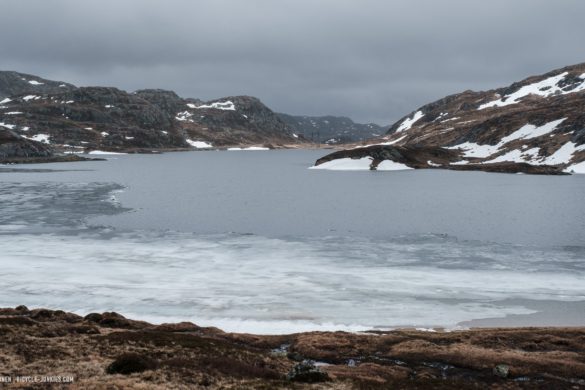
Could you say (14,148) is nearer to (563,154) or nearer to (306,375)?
(563,154)

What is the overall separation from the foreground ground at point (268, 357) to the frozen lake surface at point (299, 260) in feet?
11.0

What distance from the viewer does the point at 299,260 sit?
141 feet

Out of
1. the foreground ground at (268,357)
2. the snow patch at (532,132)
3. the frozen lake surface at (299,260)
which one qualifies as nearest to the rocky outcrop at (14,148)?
the frozen lake surface at (299,260)

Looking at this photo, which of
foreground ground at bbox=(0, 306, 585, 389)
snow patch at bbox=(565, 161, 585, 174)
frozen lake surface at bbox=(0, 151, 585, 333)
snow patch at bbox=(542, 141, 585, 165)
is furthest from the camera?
snow patch at bbox=(542, 141, 585, 165)

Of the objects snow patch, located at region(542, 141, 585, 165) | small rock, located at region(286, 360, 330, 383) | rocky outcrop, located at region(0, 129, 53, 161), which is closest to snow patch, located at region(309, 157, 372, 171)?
snow patch, located at region(542, 141, 585, 165)

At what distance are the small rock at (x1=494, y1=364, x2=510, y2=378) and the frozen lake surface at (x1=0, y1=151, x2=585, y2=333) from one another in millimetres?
7726

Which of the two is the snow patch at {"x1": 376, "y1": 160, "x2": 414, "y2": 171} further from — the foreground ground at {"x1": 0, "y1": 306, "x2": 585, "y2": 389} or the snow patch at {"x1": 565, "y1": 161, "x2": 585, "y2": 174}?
the foreground ground at {"x1": 0, "y1": 306, "x2": 585, "y2": 389}

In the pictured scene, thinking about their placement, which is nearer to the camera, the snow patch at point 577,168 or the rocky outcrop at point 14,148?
the snow patch at point 577,168

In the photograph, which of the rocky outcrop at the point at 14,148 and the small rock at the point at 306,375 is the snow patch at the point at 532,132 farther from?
the small rock at the point at 306,375

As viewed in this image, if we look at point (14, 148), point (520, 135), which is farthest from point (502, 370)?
point (14, 148)

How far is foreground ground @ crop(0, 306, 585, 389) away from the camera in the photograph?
18.5 metres

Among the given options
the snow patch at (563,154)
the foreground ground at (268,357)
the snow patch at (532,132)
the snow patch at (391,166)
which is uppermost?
the snow patch at (532,132)

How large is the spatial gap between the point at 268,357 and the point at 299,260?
2098 cm

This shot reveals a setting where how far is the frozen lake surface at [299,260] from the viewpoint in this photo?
101 ft
